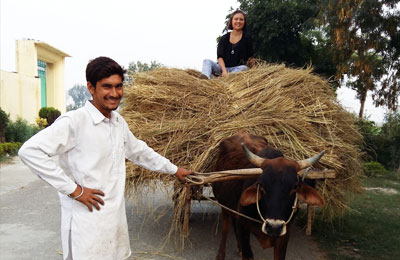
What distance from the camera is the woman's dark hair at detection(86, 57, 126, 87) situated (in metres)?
1.87

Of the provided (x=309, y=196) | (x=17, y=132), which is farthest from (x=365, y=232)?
(x=17, y=132)

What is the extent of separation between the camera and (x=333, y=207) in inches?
140

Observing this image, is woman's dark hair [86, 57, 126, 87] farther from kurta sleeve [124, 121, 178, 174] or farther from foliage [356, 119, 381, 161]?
foliage [356, 119, 381, 161]

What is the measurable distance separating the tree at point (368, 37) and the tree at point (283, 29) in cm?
Result: 418

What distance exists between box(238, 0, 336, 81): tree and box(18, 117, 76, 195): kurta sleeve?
34.8 ft

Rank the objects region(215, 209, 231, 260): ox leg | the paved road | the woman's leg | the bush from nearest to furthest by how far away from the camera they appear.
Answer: region(215, 209, 231, 260): ox leg
the paved road
the woman's leg
the bush

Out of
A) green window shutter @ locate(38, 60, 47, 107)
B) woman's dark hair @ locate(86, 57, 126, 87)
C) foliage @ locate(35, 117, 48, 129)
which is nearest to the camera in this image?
woman's dark hair @ locate(86, 57, 126, 87)

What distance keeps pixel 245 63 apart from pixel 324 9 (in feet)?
9.11

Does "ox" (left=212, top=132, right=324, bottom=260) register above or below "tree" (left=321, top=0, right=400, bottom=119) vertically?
below

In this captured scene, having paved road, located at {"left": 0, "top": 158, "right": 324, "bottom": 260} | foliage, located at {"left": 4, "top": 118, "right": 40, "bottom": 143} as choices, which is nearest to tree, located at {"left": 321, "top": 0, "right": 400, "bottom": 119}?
paved road, located at {"left": 0, "top": 158, "right": 324, "bottom": 260}

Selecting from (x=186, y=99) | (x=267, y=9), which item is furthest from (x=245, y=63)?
(x=267, y=9)

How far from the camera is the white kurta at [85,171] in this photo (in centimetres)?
172

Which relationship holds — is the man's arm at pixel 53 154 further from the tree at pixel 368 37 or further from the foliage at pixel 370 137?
the foliage at pixel 370 137

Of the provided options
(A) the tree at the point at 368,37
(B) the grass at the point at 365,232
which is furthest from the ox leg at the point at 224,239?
(A) the tree at the point at 368,37
